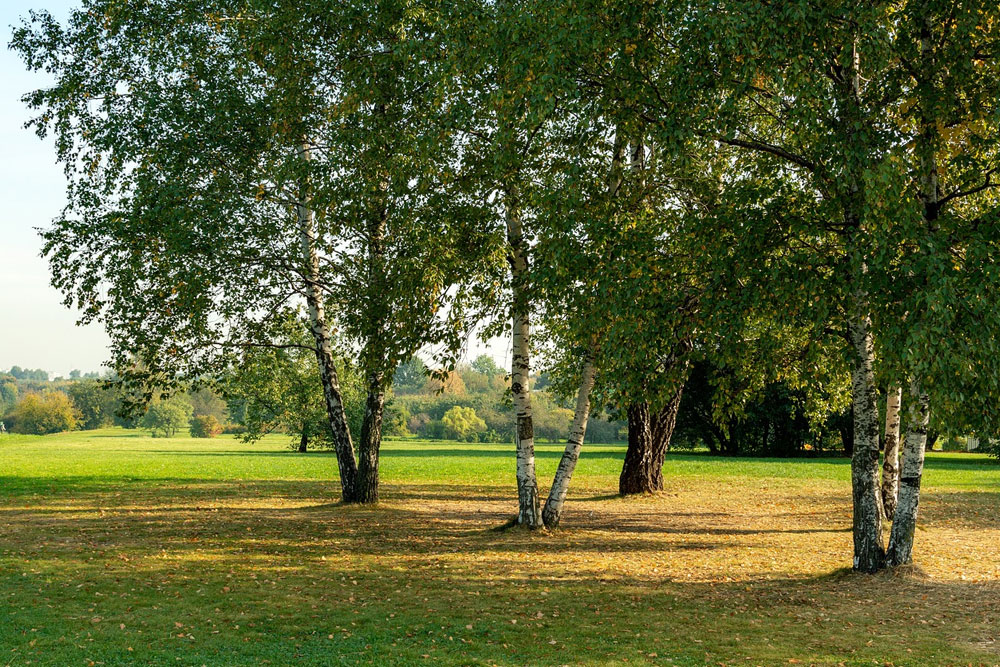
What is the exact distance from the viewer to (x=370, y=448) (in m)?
19.1

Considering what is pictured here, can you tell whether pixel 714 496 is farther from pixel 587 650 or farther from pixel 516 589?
pixel 587 650

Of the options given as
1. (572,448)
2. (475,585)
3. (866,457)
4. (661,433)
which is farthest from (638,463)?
(475,585)

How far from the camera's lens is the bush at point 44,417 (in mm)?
90062

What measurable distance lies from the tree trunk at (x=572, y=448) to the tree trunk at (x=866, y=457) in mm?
4999

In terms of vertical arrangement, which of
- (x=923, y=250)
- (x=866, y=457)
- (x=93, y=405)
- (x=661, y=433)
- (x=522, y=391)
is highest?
(x=923, y=250)

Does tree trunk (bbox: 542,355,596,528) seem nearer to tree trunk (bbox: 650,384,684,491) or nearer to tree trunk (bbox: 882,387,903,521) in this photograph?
tree trunk (bbox: 882,387,903,521)

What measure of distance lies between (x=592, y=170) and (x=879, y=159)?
4453 millimetres

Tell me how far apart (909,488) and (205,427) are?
95.2 meters

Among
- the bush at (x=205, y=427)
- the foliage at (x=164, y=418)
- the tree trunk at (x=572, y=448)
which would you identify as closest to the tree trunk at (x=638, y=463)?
the tree trunk at (x=572, y=448)

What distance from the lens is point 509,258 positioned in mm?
14680

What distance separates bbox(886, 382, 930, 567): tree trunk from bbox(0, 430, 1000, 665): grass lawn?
14.4 inches

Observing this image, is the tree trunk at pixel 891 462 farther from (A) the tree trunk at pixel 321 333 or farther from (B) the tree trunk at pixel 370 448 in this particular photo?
(A) the tree trunk at pixel 321 333

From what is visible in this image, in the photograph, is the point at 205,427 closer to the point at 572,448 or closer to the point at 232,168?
the point at 232,168

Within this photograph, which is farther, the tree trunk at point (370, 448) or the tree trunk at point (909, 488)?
the tree trunk at point (370, 448)
